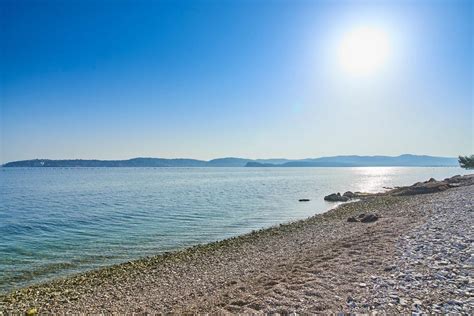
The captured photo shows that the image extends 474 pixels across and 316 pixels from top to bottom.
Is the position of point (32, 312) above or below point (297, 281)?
below

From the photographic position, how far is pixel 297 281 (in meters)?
10.0

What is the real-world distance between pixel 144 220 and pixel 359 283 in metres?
26.5

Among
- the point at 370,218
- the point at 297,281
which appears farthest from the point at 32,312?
the point at 370,218

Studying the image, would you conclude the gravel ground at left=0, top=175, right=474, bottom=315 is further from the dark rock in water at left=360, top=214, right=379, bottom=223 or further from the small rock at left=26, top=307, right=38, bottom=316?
the dark rock in water at left=360, top=214, right=379, bottom=223

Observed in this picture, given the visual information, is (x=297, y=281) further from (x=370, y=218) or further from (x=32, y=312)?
(x=370, y=218)

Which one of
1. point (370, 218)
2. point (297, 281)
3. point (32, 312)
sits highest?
point (297, 281)

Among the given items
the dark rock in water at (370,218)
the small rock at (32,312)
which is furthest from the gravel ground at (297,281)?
the dark rock in water at (370,218)

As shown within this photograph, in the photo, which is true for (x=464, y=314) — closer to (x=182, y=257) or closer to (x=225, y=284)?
(x=225, y=284)

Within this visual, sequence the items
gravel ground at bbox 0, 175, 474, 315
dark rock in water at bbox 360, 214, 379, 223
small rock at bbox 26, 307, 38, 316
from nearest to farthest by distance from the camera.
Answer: gravel ground at bbox 0, 175, 474, 315 → small rock at bbox 26, 307, 38, 316 → dark rock in water at bbox 360, 214, 379, 223

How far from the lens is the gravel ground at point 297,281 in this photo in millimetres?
7918

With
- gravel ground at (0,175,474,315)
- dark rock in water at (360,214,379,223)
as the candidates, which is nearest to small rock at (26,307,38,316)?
gravel ground at (0,175,474,315)

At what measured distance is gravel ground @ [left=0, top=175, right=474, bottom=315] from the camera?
7.92 metres

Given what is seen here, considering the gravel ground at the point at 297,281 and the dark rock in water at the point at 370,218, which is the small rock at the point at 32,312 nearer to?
the gravel ground at the point at 297,281

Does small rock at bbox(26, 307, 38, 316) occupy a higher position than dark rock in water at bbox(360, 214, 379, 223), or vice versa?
dark rock in water at bbox(360, 214, 379, 223)
